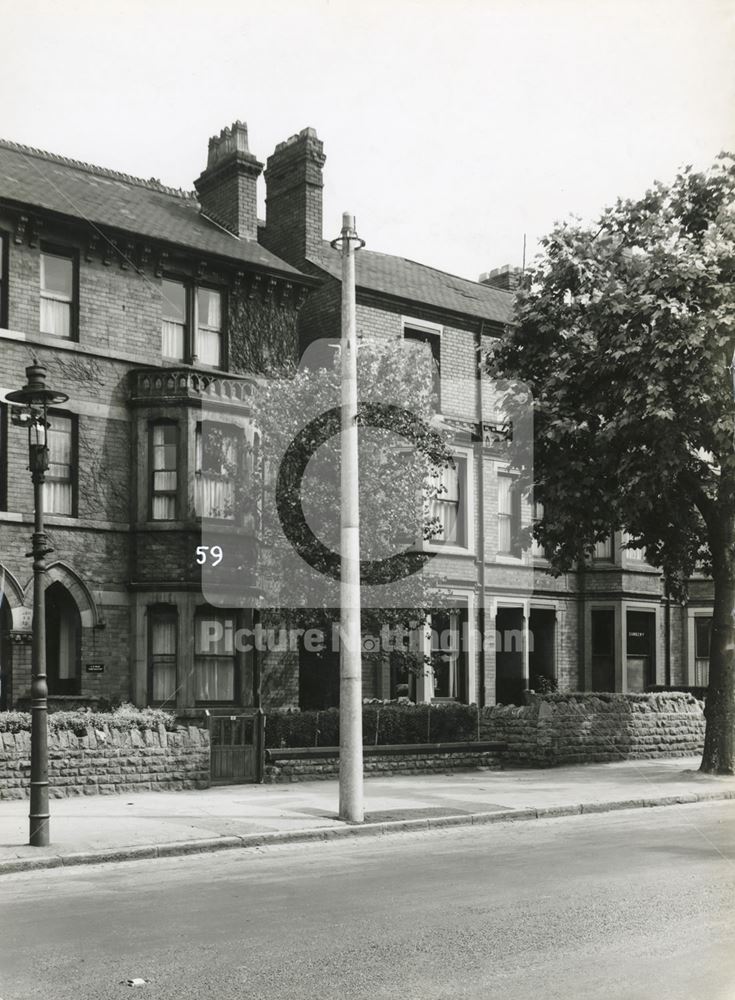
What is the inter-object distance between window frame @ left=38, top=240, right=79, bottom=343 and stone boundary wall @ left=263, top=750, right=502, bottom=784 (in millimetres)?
10194

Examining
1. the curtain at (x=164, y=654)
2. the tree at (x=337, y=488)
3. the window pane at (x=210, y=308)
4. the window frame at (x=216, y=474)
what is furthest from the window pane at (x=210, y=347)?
the curtain at (x=164, y=654)

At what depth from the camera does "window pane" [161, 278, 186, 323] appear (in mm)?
25203

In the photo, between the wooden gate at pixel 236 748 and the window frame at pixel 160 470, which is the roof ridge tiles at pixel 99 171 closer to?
the window frame at pixel 160 470

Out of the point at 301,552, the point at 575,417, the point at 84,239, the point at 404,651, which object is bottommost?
the point at 404,651

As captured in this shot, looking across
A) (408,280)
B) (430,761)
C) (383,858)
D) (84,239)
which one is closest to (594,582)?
Answer: (408,280)

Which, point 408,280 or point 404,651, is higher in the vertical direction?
point 408,280

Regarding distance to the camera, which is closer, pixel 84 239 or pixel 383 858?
pixel 383 858

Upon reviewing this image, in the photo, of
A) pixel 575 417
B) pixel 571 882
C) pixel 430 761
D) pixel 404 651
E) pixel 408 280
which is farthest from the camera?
pixel 408 280

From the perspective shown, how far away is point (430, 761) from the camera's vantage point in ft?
68.5

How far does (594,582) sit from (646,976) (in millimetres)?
26514

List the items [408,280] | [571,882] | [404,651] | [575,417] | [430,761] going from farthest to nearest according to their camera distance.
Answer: [408,280] → [404,651] → [430,761] → [575,417] → [571,882]

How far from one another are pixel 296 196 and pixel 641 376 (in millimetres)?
13904

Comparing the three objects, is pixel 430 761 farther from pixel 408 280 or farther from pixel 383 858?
pixel 408 280

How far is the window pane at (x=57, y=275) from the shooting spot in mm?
23578
